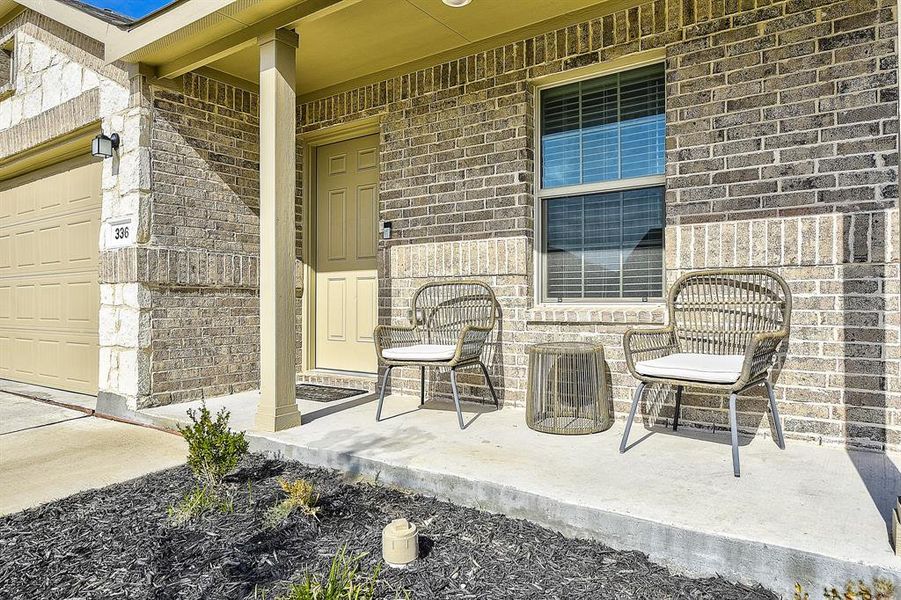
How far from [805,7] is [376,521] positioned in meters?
3.06

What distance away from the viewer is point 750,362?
93.8 inches

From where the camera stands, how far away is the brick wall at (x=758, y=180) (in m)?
2.70

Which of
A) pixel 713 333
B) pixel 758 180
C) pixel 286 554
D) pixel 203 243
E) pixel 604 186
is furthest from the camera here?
pixel 203 243

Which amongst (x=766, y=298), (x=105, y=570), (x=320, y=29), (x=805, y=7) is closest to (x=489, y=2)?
(x=320, y=29)

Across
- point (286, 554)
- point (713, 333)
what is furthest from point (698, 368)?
point (286, 554)

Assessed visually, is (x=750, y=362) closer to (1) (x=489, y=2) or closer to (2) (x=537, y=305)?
(2) (x=537, y=305)

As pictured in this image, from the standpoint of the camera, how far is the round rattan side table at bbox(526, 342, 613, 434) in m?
3.14

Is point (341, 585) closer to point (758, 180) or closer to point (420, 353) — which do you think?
point (420, 353)

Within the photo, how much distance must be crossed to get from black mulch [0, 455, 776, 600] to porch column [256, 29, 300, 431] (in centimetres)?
85

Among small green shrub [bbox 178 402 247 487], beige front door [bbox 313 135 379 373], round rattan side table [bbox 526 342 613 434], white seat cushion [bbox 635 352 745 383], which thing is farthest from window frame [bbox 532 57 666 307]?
small green shrub [bbox 178 402 247 487]

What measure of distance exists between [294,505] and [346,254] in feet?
9.10

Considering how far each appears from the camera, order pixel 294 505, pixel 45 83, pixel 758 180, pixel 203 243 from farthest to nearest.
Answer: pixel 45 83
pixel 203 243
pixel 758 180
pixel 294 505

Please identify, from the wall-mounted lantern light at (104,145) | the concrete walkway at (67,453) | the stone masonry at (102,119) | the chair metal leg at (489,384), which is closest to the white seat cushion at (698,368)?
the chair metal leg at (489,384)

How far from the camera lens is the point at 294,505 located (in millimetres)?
2264
